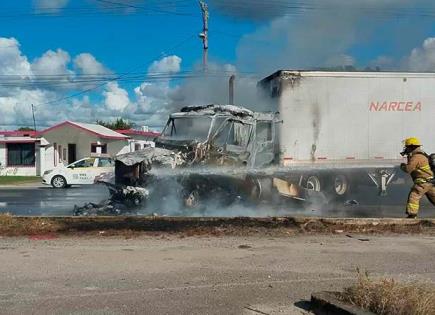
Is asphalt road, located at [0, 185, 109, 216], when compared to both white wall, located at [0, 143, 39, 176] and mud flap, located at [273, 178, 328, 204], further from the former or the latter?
white wall, located at [0, 143, 39, 176]

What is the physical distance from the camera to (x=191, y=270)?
7.08m

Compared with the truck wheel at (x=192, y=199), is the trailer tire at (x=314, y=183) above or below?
above

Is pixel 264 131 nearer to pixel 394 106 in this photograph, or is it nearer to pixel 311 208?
pixel 311 208

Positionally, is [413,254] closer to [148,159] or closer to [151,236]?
[151,236]

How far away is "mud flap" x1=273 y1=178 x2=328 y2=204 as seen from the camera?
45.0 ft

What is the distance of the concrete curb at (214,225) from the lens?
387 inches

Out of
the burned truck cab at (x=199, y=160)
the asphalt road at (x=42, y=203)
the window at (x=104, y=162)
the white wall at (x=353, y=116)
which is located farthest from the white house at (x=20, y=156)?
the white wall at (x=353, y=116)

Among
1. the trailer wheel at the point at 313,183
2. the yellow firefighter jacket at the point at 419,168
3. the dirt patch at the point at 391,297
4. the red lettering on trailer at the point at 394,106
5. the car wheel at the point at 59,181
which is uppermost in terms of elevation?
the red lettering on trailer at the point at 394,106

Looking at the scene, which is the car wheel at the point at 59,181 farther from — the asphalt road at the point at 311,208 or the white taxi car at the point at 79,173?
the asphalt road at the point at 311,208

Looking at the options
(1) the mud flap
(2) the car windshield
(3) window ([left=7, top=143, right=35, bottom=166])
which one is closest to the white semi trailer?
(1) the mud flap

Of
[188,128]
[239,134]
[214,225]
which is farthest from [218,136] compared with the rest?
[214,225]

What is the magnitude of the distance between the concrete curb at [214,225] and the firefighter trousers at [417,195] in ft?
2.02

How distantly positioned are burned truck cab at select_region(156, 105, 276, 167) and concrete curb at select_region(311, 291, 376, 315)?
24.7ft

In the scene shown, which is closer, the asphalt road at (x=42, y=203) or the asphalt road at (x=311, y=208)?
the asphalt road at (x=311, y=208)
